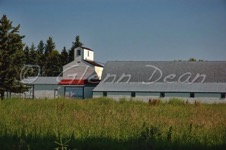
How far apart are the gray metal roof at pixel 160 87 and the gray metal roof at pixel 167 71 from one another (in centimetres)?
A: 103

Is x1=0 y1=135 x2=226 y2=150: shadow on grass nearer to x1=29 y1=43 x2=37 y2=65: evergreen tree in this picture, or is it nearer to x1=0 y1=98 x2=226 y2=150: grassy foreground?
x1=0 y1=98 x2=226 y2=150: grassy foreground

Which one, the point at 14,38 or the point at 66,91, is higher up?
the point at 14,38

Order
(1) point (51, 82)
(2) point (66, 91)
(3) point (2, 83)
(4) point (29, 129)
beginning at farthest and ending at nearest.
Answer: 1. (1) point (51, 82)
2. (2) point (66, 91)
3. (3) point (2, 83)
4. (4) point (29, 129)

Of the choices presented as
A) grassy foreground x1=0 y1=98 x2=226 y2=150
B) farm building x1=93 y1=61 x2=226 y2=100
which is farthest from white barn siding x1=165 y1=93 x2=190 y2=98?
grassy foreground x1=0 y1=98 x2=226 y2=150

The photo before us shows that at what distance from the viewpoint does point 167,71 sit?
44812 millimetres

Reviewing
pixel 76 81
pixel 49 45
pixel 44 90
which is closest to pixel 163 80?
pixel 76 81

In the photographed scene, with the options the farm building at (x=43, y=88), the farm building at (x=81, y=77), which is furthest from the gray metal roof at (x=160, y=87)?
the farm building at (x=43, y=88)

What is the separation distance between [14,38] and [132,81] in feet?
52.4

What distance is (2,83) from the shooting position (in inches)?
1419

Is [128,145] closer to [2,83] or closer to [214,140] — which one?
[214,140]

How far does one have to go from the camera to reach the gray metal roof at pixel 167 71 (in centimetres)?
4306

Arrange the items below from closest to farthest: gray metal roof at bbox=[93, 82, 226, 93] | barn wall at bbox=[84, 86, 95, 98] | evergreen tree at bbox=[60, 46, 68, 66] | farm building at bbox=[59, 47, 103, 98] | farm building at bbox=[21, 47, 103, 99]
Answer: gray metal roof at bbox=[93, 82, 226, 93], barn wall at bbox=[84, 86, 95, 98], farm building at bbox=[59, 47, 103, 98], farm building at bbox=[21, 47, 103, 99], evergreen tree at bbox=[60, 46, 68, 66]

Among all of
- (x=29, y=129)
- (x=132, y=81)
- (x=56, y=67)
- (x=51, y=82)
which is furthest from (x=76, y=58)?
(x=29, y=129)

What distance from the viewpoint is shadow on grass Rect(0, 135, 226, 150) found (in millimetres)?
7289
